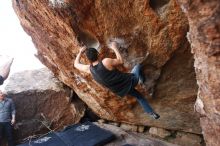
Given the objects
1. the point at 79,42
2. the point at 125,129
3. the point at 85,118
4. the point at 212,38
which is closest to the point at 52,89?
the point at 85,118

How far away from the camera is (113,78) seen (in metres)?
5.54

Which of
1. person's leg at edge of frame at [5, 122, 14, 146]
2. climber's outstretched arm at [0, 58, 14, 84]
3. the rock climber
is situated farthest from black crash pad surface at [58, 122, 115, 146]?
the rock climber

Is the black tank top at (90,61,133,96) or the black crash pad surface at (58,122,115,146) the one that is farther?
the black crash pad surface at (58,122,115,146)

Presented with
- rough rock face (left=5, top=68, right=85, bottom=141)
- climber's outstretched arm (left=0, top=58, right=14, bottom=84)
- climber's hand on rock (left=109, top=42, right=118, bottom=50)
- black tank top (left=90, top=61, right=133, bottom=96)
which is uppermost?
climber's hand on rock (left=109, top=42, right=118, bottom=50)

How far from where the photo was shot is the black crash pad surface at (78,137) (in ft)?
26.5

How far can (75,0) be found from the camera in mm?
5750

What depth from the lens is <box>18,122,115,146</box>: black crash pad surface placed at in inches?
318

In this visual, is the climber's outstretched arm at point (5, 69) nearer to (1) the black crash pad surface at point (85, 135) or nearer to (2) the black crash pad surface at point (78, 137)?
(2) the black crash pad surface at point (78, 137)

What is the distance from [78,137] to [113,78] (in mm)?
3397

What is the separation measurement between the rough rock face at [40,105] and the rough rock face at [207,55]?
565 cm

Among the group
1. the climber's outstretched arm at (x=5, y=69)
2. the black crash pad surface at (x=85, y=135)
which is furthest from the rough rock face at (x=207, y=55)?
the climber's outstretched arm at (x=5, y=69)

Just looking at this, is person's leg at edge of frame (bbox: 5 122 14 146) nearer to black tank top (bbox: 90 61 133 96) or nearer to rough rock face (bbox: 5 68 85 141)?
rough rock face (bbox: 5 68 85 141)

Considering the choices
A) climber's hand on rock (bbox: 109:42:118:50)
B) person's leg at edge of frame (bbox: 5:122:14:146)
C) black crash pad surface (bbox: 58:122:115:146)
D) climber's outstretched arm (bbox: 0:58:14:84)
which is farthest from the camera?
climber's outstretched arm (bbox: 0:58:14:84)

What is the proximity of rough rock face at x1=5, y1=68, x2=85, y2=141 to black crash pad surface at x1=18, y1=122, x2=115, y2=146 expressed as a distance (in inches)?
27.2
